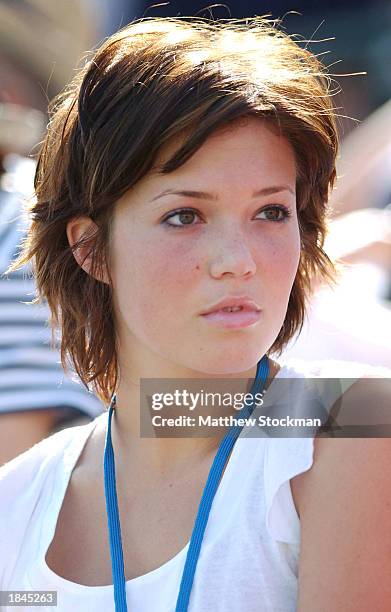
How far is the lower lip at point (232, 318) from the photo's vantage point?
157cm

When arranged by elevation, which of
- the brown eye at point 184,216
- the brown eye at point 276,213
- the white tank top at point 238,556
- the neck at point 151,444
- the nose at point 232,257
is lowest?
the white tank top at point 238,556

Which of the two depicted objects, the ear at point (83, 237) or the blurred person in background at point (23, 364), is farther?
the blurred person in background at point (23, 364)

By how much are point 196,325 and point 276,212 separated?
0.85 ft

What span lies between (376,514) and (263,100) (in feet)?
2.37

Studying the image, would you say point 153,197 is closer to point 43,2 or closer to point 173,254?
point 173,254

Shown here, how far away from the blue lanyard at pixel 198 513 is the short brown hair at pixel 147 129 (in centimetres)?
21

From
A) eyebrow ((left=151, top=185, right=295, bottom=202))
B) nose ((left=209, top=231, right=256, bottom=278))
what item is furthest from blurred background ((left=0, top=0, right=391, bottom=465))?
nose ((left=209, top=231, right=256, bottom=278))

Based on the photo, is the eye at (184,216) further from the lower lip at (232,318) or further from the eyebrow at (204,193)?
the lower lip at (232,318)

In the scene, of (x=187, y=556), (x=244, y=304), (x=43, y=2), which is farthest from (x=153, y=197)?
(x=43, y=2)

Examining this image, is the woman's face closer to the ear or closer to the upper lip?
the upper lip

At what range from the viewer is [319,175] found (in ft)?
6.03

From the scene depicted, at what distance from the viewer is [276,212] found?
5.53ft

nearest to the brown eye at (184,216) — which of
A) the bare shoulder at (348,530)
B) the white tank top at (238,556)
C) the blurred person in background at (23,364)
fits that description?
the white tank top at (238,556)

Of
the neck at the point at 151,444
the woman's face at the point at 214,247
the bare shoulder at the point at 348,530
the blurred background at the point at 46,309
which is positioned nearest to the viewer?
the bare shoulder at the point at 348,530
